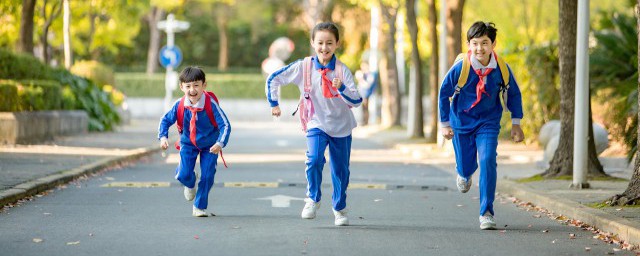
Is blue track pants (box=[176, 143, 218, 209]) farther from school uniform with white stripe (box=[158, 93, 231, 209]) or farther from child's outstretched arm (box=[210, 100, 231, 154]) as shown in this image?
child's outstretched arm (box=[210, 100, 231, 154])

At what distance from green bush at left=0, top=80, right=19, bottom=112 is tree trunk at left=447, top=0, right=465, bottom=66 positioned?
896cm

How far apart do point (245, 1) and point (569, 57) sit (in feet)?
188

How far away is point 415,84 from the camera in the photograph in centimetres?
3412

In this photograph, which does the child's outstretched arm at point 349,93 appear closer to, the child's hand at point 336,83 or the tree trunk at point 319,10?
the child's hand at point 336,83

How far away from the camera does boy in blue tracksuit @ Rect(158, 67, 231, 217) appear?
482 inches

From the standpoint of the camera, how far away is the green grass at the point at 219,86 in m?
65.0

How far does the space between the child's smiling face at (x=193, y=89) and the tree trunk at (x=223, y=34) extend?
198ft

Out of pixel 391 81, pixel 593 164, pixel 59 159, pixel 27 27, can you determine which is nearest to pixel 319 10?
pixel 391 81

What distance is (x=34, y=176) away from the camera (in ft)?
53.6

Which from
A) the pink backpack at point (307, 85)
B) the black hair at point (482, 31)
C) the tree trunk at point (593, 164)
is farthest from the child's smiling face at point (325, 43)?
the tree trunk at point (593, 164)

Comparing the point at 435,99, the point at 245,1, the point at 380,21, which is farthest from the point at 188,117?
the point at 245,1

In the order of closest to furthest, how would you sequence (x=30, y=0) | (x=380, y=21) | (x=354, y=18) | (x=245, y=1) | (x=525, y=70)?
1. (x=525, y=70)
2. (x=30, y=0)
3. (x=380, y=21)
4. (x=354, y=18)
5. (x=245, y=1)

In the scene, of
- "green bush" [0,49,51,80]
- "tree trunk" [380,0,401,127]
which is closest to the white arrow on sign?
"green bush" [0,49,51,80]

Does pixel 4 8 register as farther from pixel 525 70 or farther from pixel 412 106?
pixel 525 70
